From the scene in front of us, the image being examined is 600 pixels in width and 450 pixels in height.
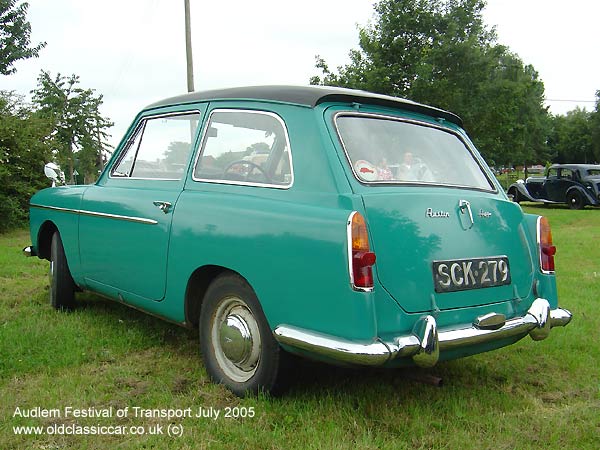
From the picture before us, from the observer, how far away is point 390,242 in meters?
2.76

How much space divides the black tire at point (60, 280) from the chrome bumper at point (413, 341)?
2.74m

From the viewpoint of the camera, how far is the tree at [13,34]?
19172 mm

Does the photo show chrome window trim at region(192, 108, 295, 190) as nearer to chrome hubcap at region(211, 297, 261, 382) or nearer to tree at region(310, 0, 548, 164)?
chrome hubcap at region(211, 297, 261, 382)

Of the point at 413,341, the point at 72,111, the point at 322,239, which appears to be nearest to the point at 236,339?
the point at 322,239

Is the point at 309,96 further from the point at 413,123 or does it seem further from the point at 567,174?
Result: the point at 567,174

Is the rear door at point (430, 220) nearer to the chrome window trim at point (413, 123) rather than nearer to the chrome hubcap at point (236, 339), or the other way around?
the chrome window trim at point (413, 123)

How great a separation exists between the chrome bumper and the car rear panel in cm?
12

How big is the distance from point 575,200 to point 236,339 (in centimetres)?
2041

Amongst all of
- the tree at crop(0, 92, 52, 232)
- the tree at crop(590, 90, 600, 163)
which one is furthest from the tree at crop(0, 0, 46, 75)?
the tree at crop(590, 90, 600, 163)

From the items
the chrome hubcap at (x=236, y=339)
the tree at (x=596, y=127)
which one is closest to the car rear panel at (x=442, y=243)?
the chrome hubcap at (x=236, y=339)

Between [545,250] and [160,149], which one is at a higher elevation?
[160,149]

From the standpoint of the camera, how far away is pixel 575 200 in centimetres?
2091

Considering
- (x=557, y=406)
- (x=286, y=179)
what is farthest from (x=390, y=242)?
(x=557, y=406)

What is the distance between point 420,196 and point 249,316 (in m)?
1.10
